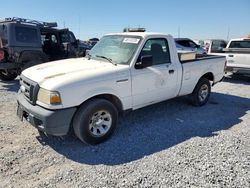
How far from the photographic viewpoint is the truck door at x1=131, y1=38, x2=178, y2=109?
14.6ft

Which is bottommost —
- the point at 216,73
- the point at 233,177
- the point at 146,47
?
the point at 233,177

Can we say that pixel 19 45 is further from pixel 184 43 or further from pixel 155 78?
pixel 184 43

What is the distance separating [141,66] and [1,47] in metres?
5.60

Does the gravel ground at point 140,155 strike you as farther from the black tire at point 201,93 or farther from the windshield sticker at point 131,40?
the windshield sticker at point 131,40

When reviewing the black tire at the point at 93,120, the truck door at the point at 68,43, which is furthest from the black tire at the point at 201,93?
the truck door at the point at 68,43

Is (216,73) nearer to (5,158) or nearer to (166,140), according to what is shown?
(166,140)

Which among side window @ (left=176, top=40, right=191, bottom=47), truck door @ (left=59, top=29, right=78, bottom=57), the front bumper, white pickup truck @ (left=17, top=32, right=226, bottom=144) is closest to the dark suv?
truck door @ (left=59, top=29, right=78, bottom=57)

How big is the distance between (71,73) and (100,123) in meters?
0.98

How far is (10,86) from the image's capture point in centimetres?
815

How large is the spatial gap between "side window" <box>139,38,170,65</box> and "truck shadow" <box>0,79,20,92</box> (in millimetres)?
4947

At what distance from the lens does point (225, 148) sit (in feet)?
13.0

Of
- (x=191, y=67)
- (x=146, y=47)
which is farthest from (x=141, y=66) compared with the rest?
(x=191, y=67)

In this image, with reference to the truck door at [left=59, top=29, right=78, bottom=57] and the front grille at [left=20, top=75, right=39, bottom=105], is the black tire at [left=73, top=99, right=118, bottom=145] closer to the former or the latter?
the front grille at [left=20, top=75, right=39, bottom=105]

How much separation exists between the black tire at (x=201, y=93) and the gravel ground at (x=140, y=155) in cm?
62
